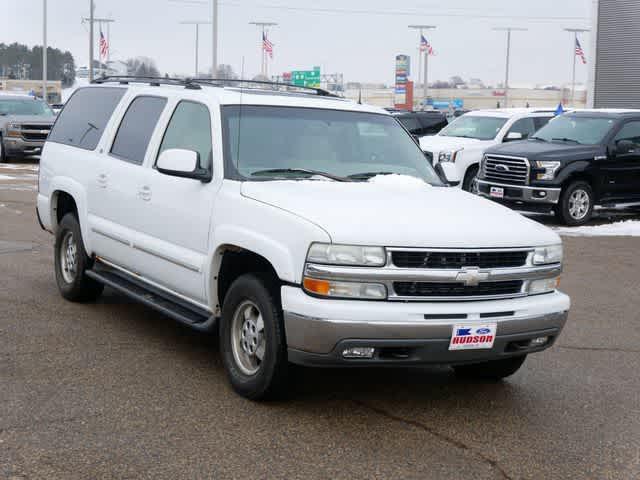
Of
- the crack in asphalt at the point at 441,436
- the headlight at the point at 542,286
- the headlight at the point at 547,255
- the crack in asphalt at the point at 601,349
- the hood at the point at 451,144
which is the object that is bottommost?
the crack in asphalt at the point at 601,349

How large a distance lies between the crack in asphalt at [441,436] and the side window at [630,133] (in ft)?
40.7

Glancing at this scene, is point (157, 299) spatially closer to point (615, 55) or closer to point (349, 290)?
point (349, 290)

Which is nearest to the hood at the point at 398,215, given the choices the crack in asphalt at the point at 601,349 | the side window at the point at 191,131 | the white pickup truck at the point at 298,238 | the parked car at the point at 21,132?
the white pickup truck at the point at 298,238

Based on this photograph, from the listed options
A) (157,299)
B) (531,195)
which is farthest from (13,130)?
(157,299)

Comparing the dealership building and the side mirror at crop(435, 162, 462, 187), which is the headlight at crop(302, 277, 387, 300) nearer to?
the side mirror at crop(435, 162, 462, 187)

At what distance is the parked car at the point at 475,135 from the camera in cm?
1947

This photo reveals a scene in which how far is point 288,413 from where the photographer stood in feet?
17.8

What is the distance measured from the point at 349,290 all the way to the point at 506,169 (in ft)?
39.5

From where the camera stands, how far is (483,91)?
566 feet

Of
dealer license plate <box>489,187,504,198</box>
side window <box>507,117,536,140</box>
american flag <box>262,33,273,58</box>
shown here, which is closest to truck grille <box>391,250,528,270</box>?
dealer license plate <box>489,187,504,198</box>

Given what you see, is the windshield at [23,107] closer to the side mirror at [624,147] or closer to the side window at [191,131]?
the side mirror at [624,147]

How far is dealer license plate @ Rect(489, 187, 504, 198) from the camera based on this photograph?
54.6 feet

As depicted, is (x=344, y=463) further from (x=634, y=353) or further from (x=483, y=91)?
(x=483, y=91)

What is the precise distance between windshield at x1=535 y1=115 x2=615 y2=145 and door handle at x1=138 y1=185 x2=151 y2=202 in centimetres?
1162
